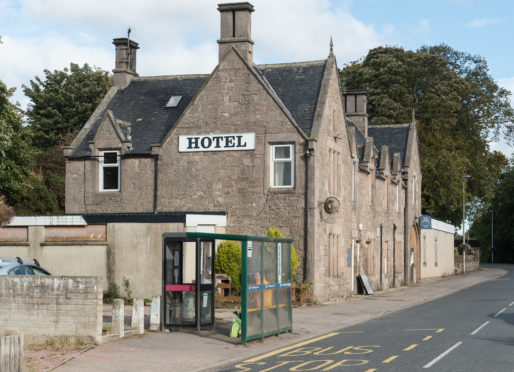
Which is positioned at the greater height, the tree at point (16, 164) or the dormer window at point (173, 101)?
the dormer window at point (173, 101)

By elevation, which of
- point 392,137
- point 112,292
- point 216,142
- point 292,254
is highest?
point 392,137

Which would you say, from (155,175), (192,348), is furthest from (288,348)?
(155,175)

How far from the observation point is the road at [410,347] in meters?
14.8

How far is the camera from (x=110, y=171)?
35531mm

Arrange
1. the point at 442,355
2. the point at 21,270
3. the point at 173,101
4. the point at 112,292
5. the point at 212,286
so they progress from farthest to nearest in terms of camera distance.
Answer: the point at 173,101 → the point at 112,292 → the point at 21,270 → the point at 212,286 → the point at 442,355

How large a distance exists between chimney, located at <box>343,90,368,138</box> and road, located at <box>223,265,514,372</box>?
2313cm

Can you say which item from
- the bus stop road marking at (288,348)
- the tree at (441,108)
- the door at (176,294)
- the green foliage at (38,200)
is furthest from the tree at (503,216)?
the door at (176,294)

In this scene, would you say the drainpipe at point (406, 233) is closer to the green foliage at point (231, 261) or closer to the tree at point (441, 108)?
the tree at point (441, 108)

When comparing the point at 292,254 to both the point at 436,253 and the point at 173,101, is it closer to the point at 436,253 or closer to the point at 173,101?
the point at 173,101

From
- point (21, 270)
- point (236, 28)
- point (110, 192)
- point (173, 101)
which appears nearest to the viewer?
point (21, 270)

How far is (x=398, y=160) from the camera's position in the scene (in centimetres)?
4934

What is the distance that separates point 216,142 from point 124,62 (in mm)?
9426

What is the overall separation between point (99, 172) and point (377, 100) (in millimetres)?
35699

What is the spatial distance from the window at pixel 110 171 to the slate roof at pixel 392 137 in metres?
22.3
